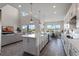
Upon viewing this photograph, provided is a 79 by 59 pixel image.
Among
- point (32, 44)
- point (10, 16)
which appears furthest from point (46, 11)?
point (10, 16)

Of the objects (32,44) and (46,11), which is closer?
(46,11)

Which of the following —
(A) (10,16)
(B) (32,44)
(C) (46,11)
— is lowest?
(B) (32,44)

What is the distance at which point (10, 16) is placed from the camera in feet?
11.5

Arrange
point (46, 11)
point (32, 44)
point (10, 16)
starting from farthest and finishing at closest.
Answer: point (10, 16) → point (32, 44) → point (46, 11)

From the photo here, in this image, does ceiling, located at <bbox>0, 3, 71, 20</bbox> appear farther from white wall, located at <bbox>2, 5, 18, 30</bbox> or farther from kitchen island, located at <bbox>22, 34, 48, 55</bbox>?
kitchen island, located at <bbox>22, 34, 48, 55</bbox>

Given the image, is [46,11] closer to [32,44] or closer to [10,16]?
[32,44]

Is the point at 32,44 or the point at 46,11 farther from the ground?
the point at 46,11

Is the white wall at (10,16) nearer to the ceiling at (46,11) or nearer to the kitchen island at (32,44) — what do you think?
the ceiling at (46,11)

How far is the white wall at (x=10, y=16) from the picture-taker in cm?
339

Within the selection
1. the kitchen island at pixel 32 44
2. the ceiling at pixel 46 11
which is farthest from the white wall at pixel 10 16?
the kitchen island at pixel 32 44

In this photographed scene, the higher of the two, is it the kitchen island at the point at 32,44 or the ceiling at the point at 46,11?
the ceiling at the point at 46,11

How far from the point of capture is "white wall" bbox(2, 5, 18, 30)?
339cm

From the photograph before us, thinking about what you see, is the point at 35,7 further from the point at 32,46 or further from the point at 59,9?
the point at 32,46

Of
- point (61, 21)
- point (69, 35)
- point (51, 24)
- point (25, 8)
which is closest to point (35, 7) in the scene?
point (25, 8)
